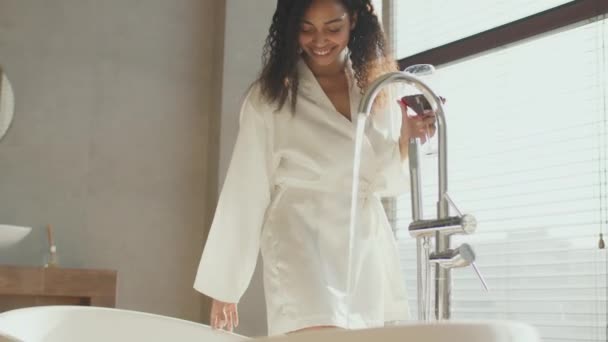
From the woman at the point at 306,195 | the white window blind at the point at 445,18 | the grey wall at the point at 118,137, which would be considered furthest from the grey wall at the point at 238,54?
the woman at the point at 306,195

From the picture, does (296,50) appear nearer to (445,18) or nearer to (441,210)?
(441,210)

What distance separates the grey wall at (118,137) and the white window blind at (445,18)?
0.90 m

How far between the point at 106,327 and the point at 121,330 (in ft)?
0.13

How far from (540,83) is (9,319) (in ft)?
7.00

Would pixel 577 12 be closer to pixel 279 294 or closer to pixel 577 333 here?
pixel 577 333

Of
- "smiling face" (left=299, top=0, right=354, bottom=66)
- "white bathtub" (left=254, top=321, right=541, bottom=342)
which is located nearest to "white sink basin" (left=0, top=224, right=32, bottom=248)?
"smiling face" (left=299, top=0, right=354, bottom=66)

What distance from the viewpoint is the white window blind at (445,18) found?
342 centimetres

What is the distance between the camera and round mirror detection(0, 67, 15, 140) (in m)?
3.79

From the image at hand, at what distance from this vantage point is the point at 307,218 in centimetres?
224

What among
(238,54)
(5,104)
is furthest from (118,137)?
(238,54)

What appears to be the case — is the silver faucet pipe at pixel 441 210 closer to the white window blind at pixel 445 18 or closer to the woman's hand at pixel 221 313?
the woman's hand at pixel 221 313

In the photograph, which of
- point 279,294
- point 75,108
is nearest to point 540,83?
point 279,294

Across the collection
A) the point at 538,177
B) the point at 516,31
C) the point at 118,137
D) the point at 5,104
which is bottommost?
the point at 538,177

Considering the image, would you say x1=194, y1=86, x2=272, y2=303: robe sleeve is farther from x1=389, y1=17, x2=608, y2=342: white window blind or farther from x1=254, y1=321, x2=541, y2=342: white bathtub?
x1=389, y1=17, x2=608, y2=342: white window blind
